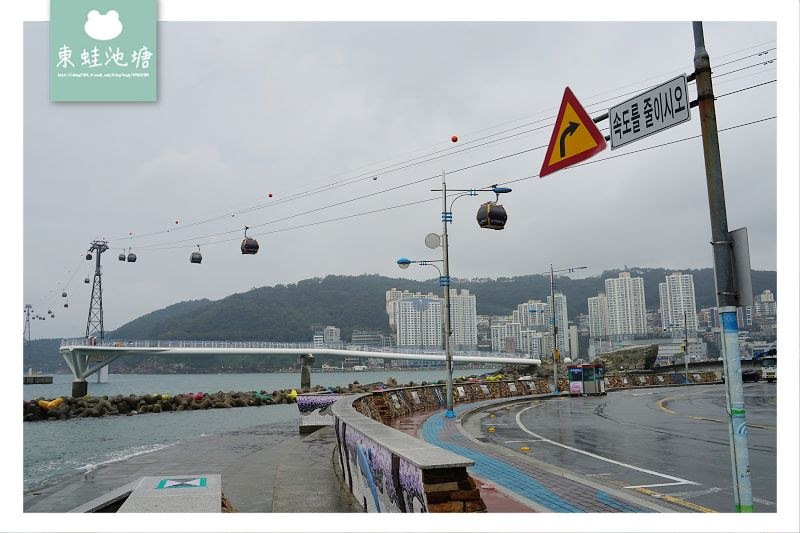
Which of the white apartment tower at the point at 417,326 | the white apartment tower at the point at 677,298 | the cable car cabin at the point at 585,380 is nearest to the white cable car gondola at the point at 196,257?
the cable car cabin at the point at 585,380

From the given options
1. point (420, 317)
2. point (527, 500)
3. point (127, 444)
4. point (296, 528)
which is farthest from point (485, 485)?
point (420, 317)

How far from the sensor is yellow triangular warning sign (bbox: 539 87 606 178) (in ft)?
23.9

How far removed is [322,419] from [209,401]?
3522 cm

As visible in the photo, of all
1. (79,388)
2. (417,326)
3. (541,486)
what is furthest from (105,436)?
(417,326)

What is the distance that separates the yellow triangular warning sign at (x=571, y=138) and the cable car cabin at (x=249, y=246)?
16200mm

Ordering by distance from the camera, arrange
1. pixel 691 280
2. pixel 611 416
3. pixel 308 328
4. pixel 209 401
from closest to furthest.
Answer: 1. pixel 611 416
2. pixel 209 401
3. pixel 308 328
4. pixel 691 280

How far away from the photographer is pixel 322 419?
2531cm

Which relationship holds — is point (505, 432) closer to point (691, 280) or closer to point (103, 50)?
point (103, 50)

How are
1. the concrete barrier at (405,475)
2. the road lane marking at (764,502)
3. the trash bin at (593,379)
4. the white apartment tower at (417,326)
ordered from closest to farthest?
the concrete barrier at (405,475), the road lane marking at (764,502), the trash bin at (593,379), the white apartment tower at (417,326)

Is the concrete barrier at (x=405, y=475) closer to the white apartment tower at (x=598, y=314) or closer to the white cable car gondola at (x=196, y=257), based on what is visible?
the white cable car gondola at (x=196, y=257)

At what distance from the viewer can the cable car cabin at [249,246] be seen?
73.2 feet

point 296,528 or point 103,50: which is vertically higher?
point 103,50

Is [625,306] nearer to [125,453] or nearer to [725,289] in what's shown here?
[125,453]

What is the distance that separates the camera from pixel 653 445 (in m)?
15.5
